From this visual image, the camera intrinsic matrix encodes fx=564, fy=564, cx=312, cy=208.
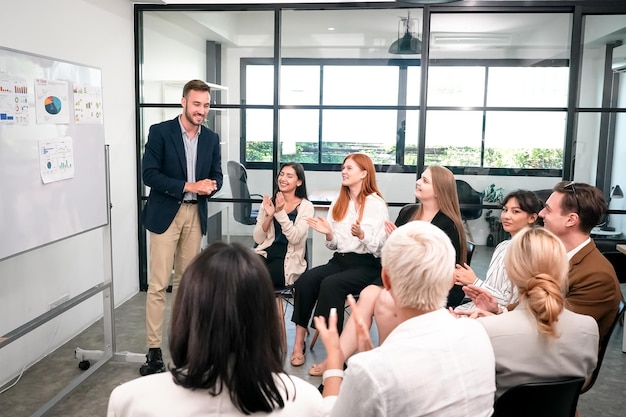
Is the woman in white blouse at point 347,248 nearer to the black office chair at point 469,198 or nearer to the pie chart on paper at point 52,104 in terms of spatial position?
the black office chair at point 469,198

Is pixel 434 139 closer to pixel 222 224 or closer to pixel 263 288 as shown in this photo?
pixel 222 224

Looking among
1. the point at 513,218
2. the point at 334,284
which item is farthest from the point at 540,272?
the point at 334,284

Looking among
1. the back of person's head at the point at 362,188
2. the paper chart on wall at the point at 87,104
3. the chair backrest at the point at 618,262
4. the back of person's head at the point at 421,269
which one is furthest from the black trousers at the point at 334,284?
the back of person's head at the point at 421,269

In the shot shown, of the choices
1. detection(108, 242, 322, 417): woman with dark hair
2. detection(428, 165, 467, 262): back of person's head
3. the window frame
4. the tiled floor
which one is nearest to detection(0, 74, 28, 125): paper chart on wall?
the tiled floor

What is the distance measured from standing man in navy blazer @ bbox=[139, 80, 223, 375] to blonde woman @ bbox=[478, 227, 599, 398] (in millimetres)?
2104

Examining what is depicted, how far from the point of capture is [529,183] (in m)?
4.79

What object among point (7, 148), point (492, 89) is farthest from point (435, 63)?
point (7, 148)

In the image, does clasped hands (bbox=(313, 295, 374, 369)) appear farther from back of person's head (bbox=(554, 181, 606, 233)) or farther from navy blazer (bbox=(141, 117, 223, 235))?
navy blazer (bbox=(141, 117, 223, 235))

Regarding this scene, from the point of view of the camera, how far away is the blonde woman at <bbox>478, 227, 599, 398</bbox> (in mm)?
1729

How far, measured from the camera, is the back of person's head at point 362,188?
12.3ft

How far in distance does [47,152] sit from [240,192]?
7.49 feet

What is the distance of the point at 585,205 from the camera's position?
249cm

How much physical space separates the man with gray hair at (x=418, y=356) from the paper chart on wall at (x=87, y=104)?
2.23m

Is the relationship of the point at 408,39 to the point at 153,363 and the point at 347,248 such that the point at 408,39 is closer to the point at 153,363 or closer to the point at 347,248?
the point at 347,248
